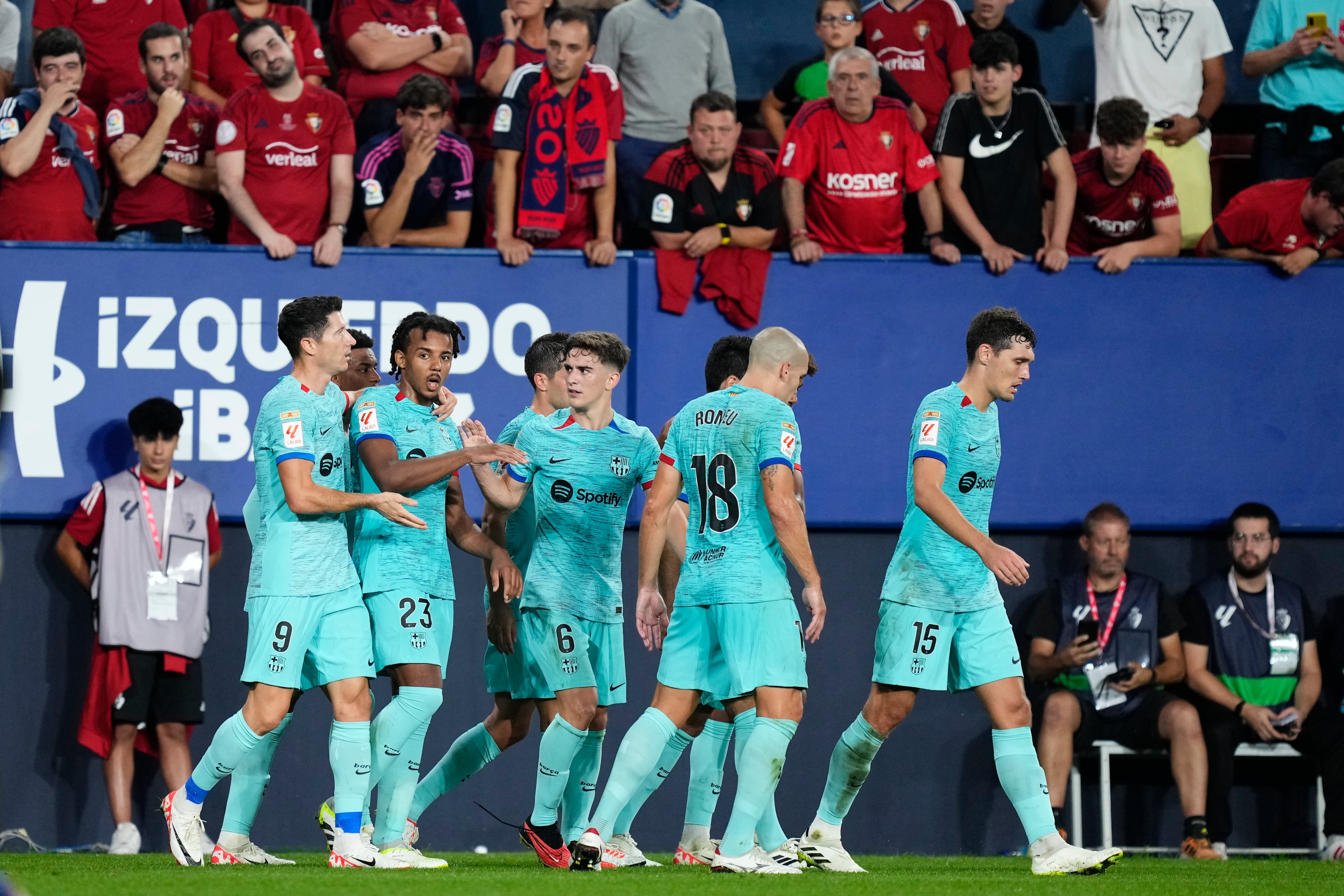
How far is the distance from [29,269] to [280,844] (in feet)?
12.5

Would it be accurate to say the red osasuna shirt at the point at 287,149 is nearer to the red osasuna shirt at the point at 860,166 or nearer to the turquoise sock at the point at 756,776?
the red osasuna shirt at the point at 860,166

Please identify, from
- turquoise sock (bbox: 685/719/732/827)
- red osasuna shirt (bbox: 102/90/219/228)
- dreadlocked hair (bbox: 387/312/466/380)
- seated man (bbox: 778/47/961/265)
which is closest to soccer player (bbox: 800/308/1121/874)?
turquoise sock (bbox: 685/719/732/827)

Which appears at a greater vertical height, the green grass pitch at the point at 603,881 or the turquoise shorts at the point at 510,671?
the turquoise shorts at the point at 510,671

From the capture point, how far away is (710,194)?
991cm

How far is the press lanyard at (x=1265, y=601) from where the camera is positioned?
9.51m

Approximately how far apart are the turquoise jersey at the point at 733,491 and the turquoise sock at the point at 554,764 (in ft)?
2.77

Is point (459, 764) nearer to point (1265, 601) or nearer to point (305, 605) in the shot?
point (305, 605)

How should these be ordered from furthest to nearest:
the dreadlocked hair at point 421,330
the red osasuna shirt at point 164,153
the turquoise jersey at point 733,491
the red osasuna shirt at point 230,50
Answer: the red osasuna shirt at point 230,50 < the red osasuna shirt at point 164,153 < the dreadlocked hair at point 421,330 < the turquoise jersey at point 733,491

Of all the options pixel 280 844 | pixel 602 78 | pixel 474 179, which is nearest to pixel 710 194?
pixel 602 78

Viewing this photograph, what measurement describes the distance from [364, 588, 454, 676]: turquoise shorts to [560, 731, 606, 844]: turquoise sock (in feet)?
2.91

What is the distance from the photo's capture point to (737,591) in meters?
6.10

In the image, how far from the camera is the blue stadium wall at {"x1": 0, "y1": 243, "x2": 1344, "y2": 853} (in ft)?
30.3

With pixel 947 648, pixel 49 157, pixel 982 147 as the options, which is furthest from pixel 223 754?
pixel 982 147

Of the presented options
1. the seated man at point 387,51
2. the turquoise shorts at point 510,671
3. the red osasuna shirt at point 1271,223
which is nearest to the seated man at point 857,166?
the red osasuna shirt at point 1271,223
